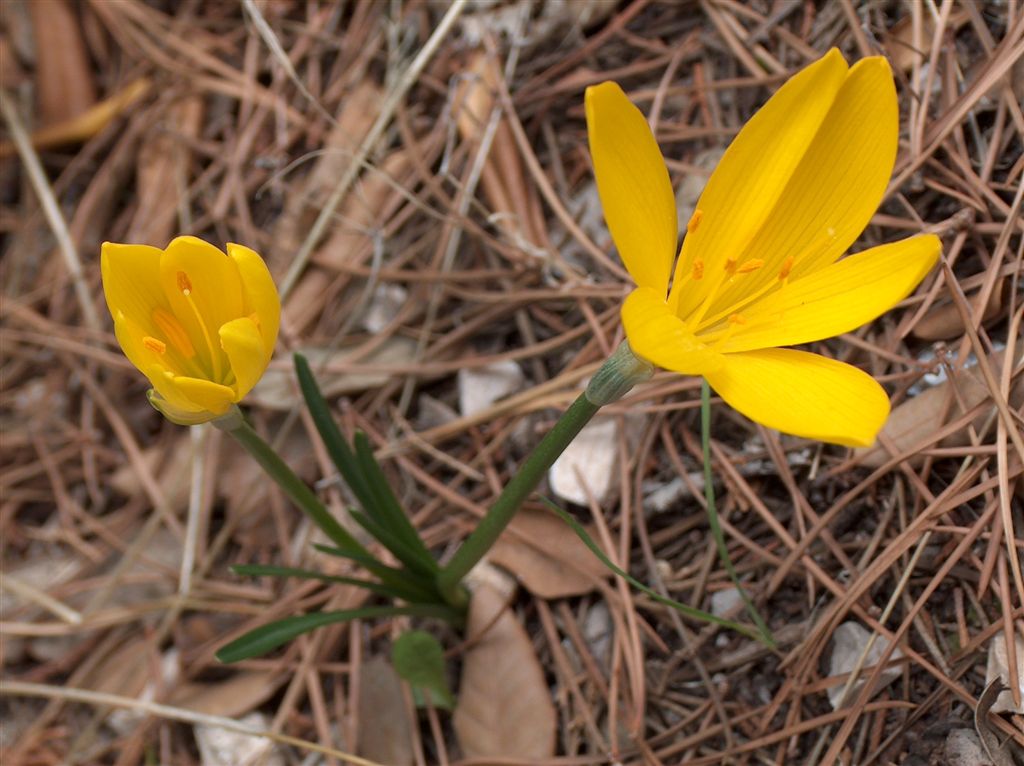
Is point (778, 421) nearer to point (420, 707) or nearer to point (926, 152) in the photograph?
point (926, 152)

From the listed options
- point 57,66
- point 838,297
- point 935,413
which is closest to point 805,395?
point 838,297

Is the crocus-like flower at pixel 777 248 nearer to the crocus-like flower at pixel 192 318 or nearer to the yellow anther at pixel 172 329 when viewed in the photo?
the crocus-like flower at pixel 192 318

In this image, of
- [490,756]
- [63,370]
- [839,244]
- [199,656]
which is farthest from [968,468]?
[63,370]

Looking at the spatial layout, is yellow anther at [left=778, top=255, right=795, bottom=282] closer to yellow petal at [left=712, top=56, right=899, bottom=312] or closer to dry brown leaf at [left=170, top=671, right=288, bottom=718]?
yellow petal at [left=712, top=56, right=899, bottom=312]

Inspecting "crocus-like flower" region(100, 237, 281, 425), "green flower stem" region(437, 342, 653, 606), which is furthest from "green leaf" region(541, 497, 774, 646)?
"crocus-like flower" region(100, 237, 281, 425)

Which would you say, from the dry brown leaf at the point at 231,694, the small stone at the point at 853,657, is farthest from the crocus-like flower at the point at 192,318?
the small stone at the point at 853,657

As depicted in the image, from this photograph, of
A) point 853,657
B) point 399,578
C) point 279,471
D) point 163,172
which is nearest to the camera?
point 279,471

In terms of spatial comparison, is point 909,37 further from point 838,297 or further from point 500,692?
point 500,692
